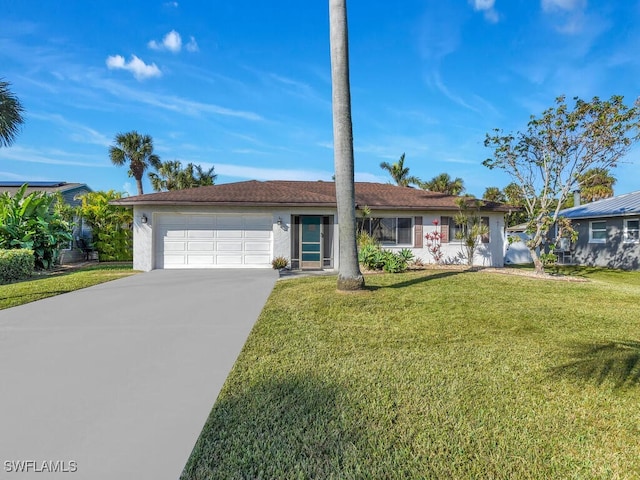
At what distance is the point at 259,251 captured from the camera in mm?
12750

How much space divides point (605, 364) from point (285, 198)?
Result: 10.6 metres

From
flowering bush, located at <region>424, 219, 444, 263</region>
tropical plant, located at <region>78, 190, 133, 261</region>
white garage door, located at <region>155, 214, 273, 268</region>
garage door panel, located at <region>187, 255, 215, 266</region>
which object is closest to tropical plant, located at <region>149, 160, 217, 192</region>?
tropical plant, located at <region>78, 190, 133, 261</region>

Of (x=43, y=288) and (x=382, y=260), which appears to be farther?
(x=382, y=260)

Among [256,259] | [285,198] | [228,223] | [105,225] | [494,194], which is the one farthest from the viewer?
[494,194]

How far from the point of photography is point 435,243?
538 inches

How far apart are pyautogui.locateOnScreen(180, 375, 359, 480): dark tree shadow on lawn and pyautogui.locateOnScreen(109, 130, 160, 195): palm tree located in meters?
26.5

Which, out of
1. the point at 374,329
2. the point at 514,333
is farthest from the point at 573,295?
the point at 374,329

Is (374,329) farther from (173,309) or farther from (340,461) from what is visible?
(173,309)

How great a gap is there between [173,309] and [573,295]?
940 cm

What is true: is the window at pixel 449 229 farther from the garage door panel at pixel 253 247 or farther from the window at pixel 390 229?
the garage door panel at pixel 253 247

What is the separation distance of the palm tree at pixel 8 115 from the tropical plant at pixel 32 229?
9.11 ft

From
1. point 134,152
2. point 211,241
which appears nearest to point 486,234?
point 211,241

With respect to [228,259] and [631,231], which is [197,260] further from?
[631,231]

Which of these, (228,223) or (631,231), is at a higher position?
(228,223)
